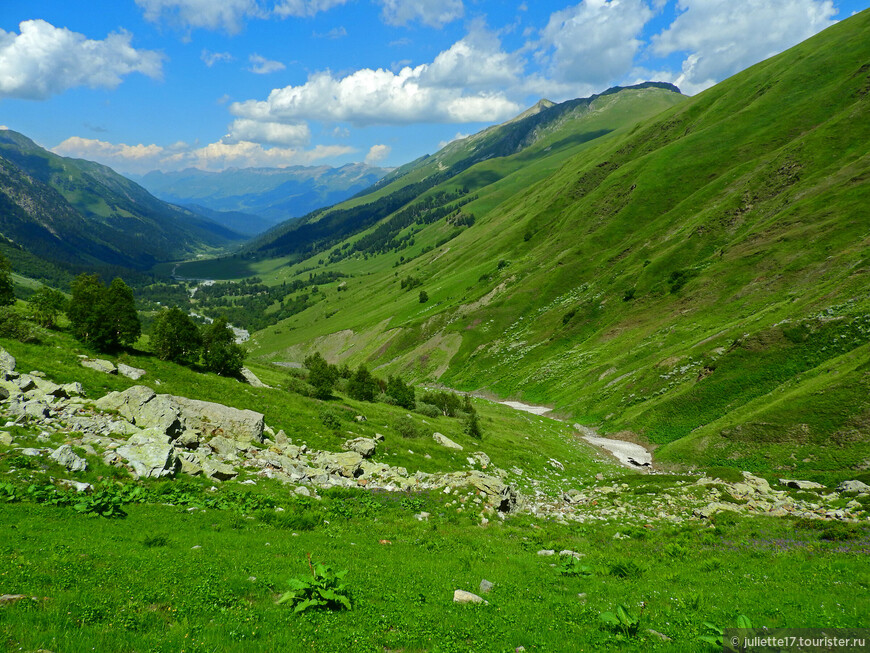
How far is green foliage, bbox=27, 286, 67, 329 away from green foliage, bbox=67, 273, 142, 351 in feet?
→ 19.3

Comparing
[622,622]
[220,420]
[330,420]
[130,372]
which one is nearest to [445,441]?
[330,420]

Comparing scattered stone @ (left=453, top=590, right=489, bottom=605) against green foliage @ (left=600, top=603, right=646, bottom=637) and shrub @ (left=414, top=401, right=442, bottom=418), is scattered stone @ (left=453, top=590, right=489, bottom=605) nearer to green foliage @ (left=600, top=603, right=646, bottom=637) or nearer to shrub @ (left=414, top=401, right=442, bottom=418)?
green foliage @ (left=600, top=603, right=646, bottom=637)

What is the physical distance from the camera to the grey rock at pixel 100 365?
32812mm

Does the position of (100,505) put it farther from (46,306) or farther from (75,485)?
(46,306)

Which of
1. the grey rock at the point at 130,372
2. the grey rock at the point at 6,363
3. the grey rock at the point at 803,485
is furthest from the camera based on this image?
the grey rock at the point at 130,372

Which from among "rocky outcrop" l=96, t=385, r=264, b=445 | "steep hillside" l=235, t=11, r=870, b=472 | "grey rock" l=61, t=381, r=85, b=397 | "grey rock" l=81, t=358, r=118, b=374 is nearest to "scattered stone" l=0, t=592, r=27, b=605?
"rocky outcrop" l=96, t=385, r=264, b=445

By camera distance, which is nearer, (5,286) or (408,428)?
(5,286)

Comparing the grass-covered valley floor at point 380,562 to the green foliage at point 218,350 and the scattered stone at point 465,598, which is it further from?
the green foliage at point 218,350

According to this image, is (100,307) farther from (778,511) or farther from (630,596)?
(778,511)

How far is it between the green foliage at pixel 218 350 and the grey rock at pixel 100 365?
1110 centimetres

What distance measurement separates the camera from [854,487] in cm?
3089

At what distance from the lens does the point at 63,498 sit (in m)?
15.4

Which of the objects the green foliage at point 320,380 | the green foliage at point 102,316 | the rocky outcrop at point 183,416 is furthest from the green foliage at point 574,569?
the green foliage at point 320,380

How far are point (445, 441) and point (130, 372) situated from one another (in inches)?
1147
